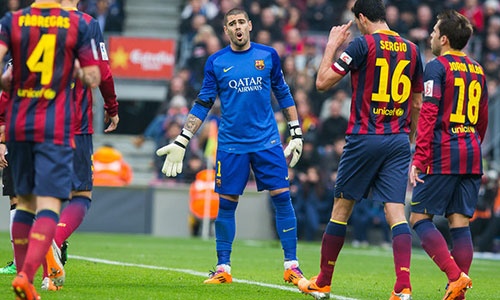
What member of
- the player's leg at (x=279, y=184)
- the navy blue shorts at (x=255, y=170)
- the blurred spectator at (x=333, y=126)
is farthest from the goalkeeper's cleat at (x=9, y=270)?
the blurred spectator at (x=333, y=126)

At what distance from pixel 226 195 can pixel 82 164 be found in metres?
1.78

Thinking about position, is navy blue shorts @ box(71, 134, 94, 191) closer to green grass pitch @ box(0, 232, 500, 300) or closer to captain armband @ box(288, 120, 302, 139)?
green grass pitch @ box(0, 232, 500, 300)

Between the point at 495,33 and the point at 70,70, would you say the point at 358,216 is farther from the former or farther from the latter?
the point at 70,70

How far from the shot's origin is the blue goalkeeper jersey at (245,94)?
986cm

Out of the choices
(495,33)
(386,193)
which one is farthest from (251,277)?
(495,33)

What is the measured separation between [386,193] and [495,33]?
53.0 feet

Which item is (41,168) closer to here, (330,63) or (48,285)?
(48,285)

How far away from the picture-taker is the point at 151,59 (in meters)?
23.6

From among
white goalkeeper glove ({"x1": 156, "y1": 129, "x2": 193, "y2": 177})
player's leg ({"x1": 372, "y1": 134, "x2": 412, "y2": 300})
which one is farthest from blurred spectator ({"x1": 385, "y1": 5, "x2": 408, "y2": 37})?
player's leg ({"x1": 372, "y1": 134, "x2": 412, "y2": 300})

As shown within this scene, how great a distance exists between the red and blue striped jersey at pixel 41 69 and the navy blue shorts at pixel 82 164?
1.20 meters

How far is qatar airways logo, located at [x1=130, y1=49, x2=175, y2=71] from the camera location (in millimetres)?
23516

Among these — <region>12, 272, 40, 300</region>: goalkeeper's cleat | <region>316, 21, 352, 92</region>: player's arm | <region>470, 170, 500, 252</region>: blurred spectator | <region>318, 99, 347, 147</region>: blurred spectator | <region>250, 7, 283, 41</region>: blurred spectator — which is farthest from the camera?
<region>250, 7, 283, 41</region>: blurred spectator

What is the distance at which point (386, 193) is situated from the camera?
8.45 m

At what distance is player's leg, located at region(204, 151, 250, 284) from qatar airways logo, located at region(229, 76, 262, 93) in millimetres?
580
